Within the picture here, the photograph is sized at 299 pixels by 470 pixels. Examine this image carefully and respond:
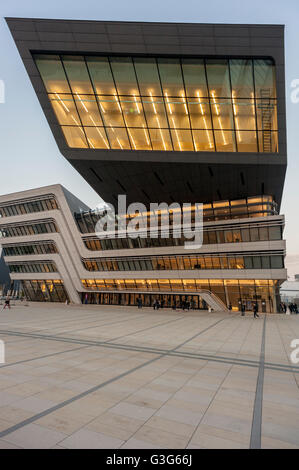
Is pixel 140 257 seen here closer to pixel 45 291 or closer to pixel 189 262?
pixel 189 262

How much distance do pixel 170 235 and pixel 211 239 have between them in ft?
19.7

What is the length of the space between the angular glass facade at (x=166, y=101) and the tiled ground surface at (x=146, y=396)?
711 inches

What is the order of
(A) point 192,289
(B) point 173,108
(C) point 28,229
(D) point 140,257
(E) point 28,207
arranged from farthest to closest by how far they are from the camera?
(C) point 28,229 → (E) point 28,207 → (D) point 140,257 → (A) point 192,289 → (B) point 173,108

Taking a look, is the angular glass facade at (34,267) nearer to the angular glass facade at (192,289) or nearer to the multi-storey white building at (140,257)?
the multi-storey white building at (140,257)

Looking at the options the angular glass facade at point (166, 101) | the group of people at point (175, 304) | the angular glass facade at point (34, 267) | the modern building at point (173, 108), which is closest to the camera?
the modern building at point (173, 108)

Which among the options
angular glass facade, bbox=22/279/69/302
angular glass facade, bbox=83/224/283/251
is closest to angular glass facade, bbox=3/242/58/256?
angular glass facade, bbox=22/279/69/302

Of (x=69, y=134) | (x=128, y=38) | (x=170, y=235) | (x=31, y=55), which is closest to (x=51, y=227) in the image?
(x=170, y=235)

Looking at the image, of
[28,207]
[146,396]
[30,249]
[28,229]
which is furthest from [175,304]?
[146,396]

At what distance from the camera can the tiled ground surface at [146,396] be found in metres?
4.58

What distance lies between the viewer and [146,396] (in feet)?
21.3

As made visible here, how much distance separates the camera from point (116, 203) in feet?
126

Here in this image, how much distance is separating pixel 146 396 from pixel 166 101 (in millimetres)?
21829

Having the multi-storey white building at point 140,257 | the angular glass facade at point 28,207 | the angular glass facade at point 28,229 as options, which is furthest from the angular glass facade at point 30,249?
the angular glass facade at point 28,207

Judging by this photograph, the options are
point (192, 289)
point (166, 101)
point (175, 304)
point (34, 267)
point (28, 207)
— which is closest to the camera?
point (166, 101)
